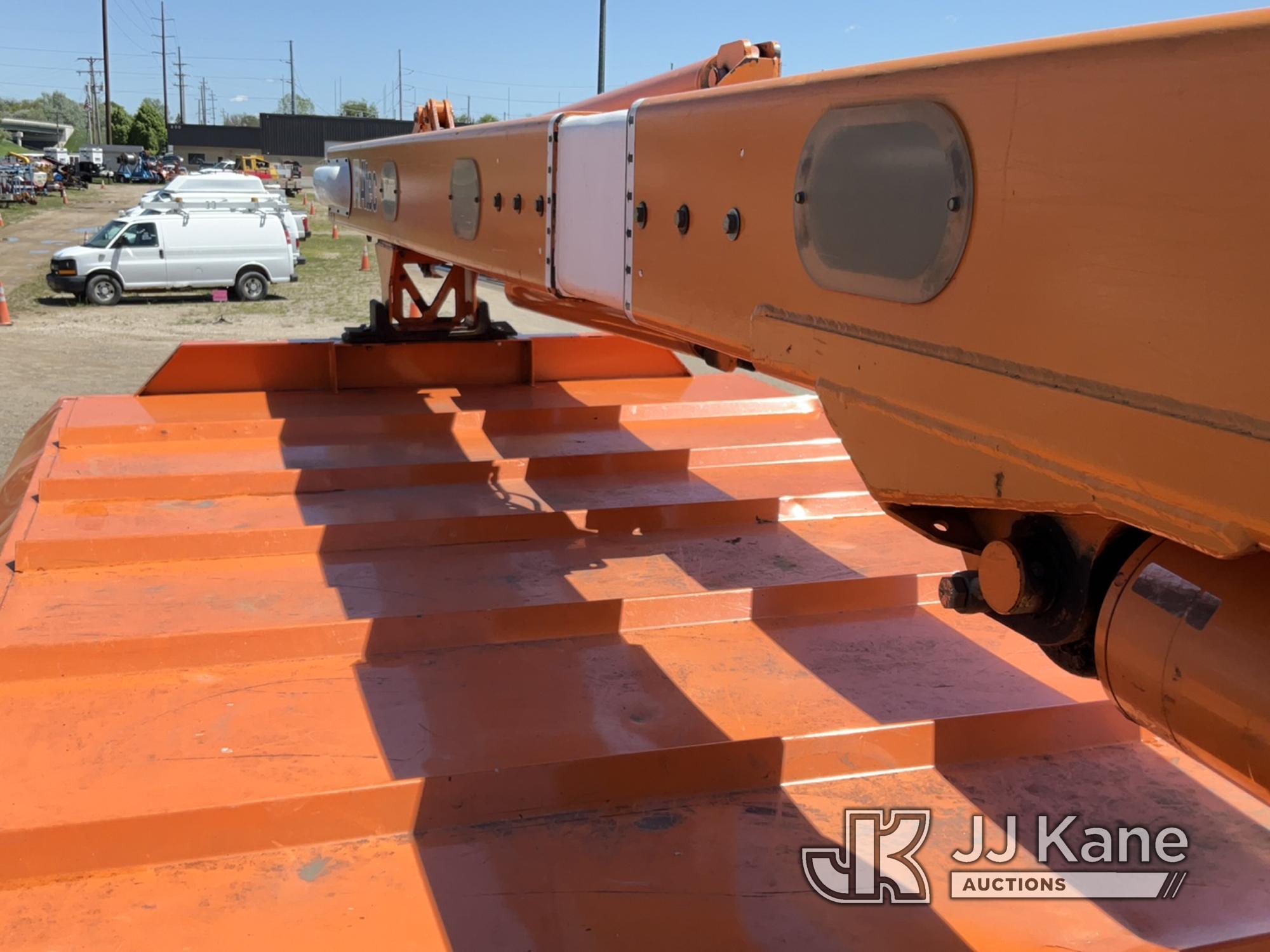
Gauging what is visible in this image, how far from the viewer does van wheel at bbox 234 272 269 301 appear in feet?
59.8

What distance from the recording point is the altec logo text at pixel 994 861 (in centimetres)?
237

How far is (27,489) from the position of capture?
427cm

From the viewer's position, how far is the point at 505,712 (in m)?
2.93

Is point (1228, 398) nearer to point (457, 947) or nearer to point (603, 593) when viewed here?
point (457, 947)

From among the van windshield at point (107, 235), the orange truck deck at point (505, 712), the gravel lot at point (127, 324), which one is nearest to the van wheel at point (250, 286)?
the gravel lot at point (127, 324)

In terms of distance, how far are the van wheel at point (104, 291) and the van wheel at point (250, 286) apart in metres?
1.88

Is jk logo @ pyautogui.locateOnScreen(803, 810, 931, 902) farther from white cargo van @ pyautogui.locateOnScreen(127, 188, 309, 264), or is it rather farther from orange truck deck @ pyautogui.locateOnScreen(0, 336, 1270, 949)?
white cargo van @ pyautogui.locateOnScreen(127, 188, 309, 264)

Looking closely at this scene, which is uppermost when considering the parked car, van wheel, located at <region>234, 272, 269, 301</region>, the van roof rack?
the parked car

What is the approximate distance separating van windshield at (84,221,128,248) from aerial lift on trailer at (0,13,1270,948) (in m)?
14.3

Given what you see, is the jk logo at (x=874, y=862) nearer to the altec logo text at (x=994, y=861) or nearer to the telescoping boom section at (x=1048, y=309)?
the altec logo text at (x=994, y=861)

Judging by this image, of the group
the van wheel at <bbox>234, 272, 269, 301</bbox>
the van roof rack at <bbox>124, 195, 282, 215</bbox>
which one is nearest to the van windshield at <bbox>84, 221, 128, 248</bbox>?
the van roof rack at <bbox>124, 195, 282, 215</bbox>

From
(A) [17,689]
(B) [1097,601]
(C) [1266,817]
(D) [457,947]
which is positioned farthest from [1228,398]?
(A) [17,689]

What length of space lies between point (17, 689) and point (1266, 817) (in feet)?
11.4

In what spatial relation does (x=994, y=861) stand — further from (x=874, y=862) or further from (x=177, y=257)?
(x=177, y=257)
